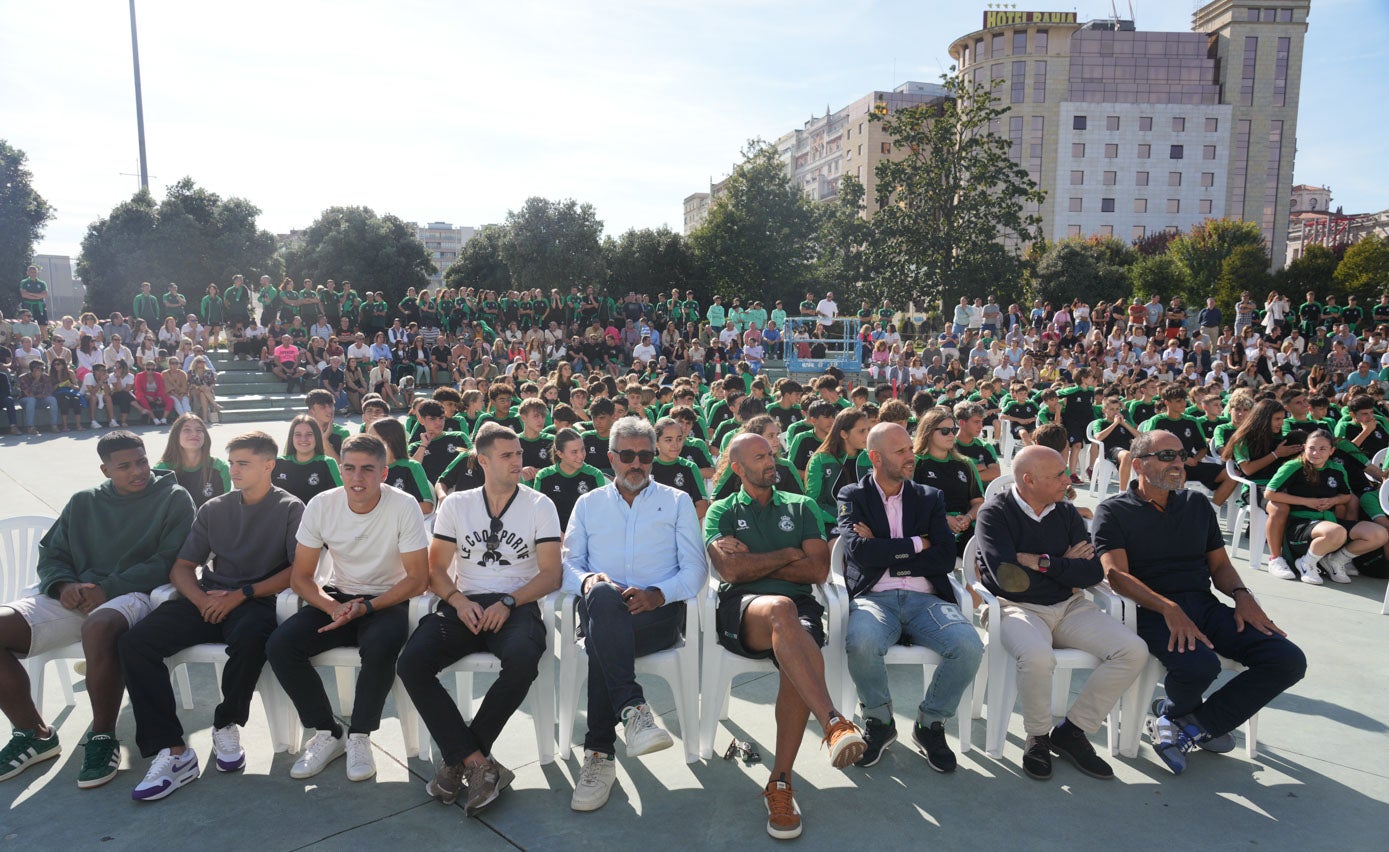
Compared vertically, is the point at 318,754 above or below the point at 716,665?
below

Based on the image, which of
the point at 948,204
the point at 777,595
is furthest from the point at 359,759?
the point at 948,204

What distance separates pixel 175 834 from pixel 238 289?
59.5 ft

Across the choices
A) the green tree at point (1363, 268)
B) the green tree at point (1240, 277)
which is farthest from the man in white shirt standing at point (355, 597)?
the green tree at point (1240, 277)

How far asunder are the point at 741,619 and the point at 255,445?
7.41ft

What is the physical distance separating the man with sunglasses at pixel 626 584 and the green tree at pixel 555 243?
102ft

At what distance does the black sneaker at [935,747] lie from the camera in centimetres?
328

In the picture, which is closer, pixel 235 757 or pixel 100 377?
pixel 235 757

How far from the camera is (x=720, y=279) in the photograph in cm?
3731

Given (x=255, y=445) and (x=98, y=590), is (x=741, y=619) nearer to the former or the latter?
(x=255, y=445)

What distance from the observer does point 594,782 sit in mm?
3070

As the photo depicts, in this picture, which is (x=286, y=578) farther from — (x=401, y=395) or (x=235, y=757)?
(x=401, y=395)

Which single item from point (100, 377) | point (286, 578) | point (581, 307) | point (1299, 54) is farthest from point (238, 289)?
point (1299, 54)

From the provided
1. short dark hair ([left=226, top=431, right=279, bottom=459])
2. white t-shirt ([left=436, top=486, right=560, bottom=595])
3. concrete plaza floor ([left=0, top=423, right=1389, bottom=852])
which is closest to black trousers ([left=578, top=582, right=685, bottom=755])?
concrete plaza floor ([left=0, top=423, right=1389, bottom=852])

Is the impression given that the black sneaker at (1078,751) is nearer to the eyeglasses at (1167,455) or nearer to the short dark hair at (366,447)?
the eyeglasses at (1167,455)
